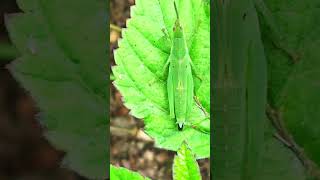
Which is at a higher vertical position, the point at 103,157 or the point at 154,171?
the point at 103,157

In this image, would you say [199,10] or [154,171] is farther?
[154,171]

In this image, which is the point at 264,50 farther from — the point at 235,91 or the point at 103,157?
the point at 103,157

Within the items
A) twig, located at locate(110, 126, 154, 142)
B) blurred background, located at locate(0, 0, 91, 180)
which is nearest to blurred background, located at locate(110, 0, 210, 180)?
twig, located at locate(110, 126, 154, 142)

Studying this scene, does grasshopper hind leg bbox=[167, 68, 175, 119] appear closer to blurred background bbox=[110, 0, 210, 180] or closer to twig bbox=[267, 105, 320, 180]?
twig bbox=[267, 105, 320, 180]

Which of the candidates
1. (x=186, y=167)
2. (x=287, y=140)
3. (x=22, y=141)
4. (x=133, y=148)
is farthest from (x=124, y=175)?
(x=22, y=141)

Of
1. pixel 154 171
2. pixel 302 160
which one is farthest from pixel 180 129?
pixel 154 171

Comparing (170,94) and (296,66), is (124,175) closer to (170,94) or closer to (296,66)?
(170,94)

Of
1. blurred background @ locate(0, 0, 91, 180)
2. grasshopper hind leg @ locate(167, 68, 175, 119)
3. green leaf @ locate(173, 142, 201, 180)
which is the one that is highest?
grasshopper hind leg @ locate(167, 68, 175, 119)
